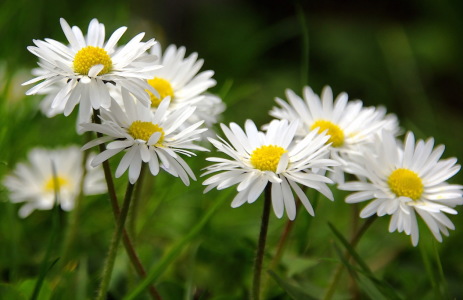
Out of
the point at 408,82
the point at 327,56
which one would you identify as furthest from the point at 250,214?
the point at 327,56

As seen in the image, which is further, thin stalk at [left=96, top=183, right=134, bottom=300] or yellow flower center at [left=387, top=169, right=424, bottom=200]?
yellow flower center at [left=387, top=169, right=424, bottom=200]

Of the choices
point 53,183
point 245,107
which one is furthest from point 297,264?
point 245,107

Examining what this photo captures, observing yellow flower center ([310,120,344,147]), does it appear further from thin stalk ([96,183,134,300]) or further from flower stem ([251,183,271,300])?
thin stalk ([96,183,134,300])

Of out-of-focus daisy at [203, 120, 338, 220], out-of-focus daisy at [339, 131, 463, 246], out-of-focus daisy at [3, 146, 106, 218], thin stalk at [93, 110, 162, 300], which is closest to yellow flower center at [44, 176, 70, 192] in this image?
out-of-focus daisy at [3, 146, 106, 218]

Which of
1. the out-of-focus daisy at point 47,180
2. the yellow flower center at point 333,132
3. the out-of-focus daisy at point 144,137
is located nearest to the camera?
the out-of-focus daisy at point 144,137

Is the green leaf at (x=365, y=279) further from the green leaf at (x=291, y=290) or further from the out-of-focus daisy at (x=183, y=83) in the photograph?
the out-of-focus daisy at (x=183, y=83)

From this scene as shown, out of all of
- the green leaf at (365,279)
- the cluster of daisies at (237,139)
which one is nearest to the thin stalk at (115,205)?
the cluster of daisies at (237,139)
